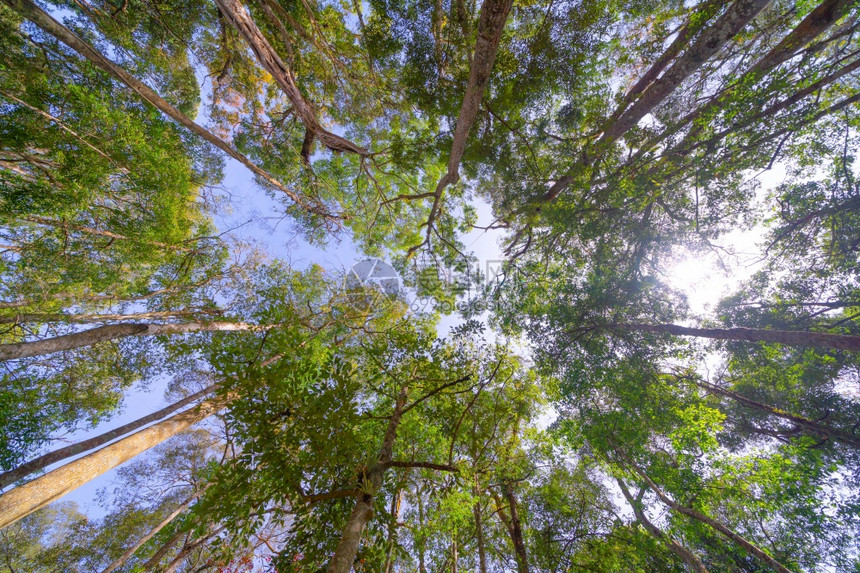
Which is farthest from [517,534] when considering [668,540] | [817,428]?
[817,428]

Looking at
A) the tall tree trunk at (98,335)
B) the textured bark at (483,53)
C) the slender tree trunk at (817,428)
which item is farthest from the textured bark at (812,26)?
the tall tree trunk at (98,335)

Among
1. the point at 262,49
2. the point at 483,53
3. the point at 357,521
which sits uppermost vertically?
the point at 262,49

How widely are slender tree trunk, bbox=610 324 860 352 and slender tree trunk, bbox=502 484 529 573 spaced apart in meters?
4.94

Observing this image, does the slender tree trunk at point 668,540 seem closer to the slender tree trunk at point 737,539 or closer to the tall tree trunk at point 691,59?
the slender tree trunk at point 737,539

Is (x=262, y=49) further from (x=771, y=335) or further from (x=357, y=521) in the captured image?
(x=771, y=335)

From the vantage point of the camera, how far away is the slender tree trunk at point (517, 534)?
Result: 5.69 meters

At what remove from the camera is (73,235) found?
6.64 meters

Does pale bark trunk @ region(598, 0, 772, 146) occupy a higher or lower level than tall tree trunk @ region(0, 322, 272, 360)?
higher

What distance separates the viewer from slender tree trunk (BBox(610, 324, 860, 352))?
15.3ft

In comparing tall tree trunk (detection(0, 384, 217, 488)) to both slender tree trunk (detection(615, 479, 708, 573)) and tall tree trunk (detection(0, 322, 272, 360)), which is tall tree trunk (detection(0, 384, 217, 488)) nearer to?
tall tree trunk (detection(0, 322, 272, 360))

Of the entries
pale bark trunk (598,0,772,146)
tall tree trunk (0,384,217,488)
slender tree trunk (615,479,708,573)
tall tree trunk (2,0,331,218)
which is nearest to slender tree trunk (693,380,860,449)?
slender tree trunk (615,479,708,573)

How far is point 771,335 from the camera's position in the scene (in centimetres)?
553

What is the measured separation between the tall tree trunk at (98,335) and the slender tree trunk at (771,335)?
7976 mm

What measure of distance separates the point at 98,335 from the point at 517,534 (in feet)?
33.3
